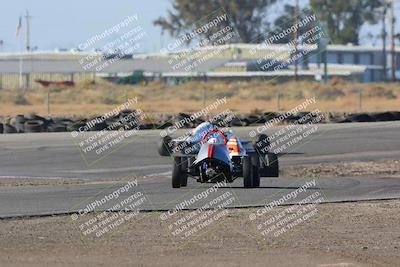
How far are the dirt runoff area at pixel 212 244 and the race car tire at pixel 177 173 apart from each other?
3.40 meters

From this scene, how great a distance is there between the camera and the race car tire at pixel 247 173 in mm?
18969

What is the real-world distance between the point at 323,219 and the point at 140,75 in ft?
286

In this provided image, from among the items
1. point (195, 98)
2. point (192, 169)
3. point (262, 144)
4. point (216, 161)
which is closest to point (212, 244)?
point (216, 161)

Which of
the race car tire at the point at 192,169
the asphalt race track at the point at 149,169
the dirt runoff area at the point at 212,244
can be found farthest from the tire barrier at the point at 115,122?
the dirt runoff area at the point at 212,244

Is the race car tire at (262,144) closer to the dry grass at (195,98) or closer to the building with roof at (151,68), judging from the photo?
the dry grass at (195,98)

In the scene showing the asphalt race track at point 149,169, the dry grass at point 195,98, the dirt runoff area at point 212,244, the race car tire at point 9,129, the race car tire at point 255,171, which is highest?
the dirt runoff area at point 212,244

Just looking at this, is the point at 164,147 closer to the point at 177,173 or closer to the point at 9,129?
the point at 177,173

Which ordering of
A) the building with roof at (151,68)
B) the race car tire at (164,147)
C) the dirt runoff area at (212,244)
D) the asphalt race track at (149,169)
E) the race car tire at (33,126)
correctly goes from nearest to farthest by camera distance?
the dirt runoff area at (212,244) < the asphalt race track at (149,169) < the race car tire at (164,147) < the race car tire at (33,126) < the building with roof at (151,68)

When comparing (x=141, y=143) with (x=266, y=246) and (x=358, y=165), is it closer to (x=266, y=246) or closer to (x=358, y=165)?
(x=358, y=165)

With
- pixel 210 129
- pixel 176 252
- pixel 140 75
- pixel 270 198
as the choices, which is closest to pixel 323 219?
pixel 270 198

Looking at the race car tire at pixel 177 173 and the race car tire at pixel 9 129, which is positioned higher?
the race car tire at pixel 177 173

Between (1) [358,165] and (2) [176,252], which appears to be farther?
(1) [358,165]

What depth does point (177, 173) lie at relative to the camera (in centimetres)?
1914

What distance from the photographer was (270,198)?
1775cm
